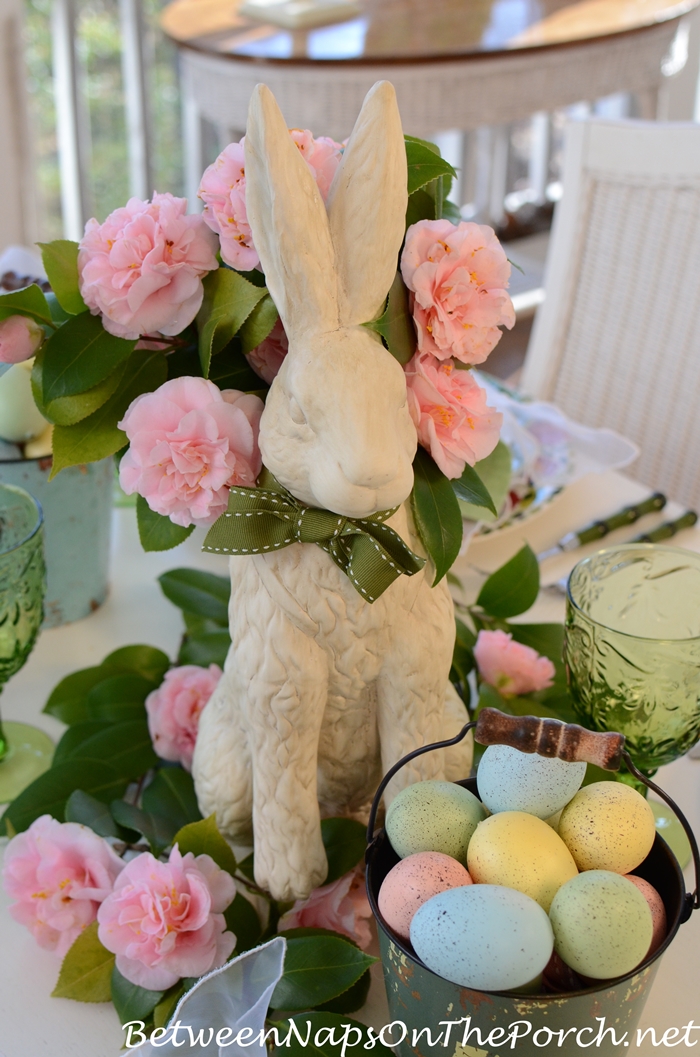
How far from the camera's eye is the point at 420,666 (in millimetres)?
561

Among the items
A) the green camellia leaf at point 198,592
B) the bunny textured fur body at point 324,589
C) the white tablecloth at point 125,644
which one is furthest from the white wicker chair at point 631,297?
the bunny textured fur body at point 324,589

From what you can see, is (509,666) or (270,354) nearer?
(270,354)

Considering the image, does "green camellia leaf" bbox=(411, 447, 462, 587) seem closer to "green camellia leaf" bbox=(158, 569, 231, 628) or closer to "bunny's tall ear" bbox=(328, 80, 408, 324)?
"bunny's tall ear" bbox=(328, 80, 408, 324)

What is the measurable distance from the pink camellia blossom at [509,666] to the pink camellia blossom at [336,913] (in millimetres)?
195

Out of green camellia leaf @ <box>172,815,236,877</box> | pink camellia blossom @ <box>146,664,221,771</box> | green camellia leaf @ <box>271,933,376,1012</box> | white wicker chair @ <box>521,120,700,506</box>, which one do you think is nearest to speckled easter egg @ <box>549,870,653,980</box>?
green camellia leaf @ <box>271,933,376,1012</box>

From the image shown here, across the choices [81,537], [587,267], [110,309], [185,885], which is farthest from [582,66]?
[185,885]

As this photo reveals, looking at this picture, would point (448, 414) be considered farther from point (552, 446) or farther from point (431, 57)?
point (431, 57)

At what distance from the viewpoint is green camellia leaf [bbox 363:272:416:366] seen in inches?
19.7

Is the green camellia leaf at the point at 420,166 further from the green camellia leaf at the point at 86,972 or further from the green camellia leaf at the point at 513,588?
the green camellia leaf at the point at 86,972

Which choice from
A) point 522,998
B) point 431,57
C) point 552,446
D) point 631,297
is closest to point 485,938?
point 522,998

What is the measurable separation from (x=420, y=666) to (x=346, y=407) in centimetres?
17

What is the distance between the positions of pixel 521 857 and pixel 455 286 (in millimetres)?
283

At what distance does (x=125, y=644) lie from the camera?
2.83 ft

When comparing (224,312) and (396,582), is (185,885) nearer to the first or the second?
(396,582)
